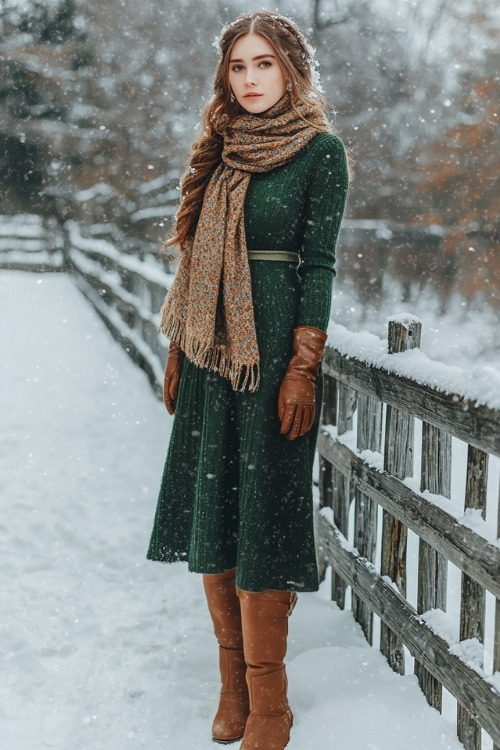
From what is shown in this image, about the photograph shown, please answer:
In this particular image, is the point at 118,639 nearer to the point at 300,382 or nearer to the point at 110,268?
the point at 300,382

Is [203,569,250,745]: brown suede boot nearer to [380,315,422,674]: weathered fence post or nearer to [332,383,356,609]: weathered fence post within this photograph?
[380,315,422,674]: weathered fence post

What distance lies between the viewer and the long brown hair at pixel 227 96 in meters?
2.42

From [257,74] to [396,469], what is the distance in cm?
129

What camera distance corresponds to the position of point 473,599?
7.16ft

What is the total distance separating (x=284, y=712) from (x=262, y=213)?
4.85ft

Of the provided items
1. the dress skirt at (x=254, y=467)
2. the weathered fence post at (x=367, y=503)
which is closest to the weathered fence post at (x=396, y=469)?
the weathered fence post at (x=367, y=503)

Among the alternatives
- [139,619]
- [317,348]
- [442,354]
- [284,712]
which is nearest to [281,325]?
[317,348]

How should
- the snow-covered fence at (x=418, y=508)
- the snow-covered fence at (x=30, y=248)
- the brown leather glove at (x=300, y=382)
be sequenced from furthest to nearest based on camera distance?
the snow-covered fence at (x=30, y=248)
the brown leather glove at (x=300, y=382)
the snow-covered fence at (x=418, y=508)

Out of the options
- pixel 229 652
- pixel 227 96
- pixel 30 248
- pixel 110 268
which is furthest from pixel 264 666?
pixel 30 248

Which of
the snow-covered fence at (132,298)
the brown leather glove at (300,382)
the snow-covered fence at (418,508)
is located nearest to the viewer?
the snow-covered fence at (418,508)

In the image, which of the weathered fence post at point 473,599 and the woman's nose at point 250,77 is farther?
the woman's nose at point 250,77

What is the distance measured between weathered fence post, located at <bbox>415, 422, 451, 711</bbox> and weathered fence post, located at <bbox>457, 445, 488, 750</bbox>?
8.8 inches

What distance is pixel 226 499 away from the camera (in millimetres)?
2551

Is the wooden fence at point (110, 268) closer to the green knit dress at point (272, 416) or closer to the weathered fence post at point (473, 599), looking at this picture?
the green knit dress at point (272, 416)
